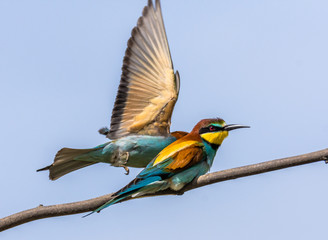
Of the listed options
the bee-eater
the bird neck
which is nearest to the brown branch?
the bee-eater

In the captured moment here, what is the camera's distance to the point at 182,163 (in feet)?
10.7

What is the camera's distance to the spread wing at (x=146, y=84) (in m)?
4.18

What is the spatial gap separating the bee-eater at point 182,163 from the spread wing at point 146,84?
539mm

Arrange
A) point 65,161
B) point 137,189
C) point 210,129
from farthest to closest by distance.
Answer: point 65,161
point 210,129
point 137,189

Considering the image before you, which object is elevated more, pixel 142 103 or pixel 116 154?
pixel 142 103

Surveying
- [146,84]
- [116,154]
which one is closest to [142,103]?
[146,84]

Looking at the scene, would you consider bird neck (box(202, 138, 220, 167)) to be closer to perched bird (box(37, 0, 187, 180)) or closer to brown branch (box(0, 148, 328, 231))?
perched bird (box(37, 0, 187, 180))

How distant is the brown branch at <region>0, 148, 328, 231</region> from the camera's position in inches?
90.0

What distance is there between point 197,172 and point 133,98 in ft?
3.70

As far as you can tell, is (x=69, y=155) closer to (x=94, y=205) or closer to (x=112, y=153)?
(x=112, y=153)

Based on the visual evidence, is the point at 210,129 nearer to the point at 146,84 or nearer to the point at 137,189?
the point at 146,84

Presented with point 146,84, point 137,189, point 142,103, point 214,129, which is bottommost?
point 137,189

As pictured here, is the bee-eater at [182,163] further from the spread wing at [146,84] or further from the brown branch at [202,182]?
the spread wing at [146,84]

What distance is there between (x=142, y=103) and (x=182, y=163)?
3.54 feet
